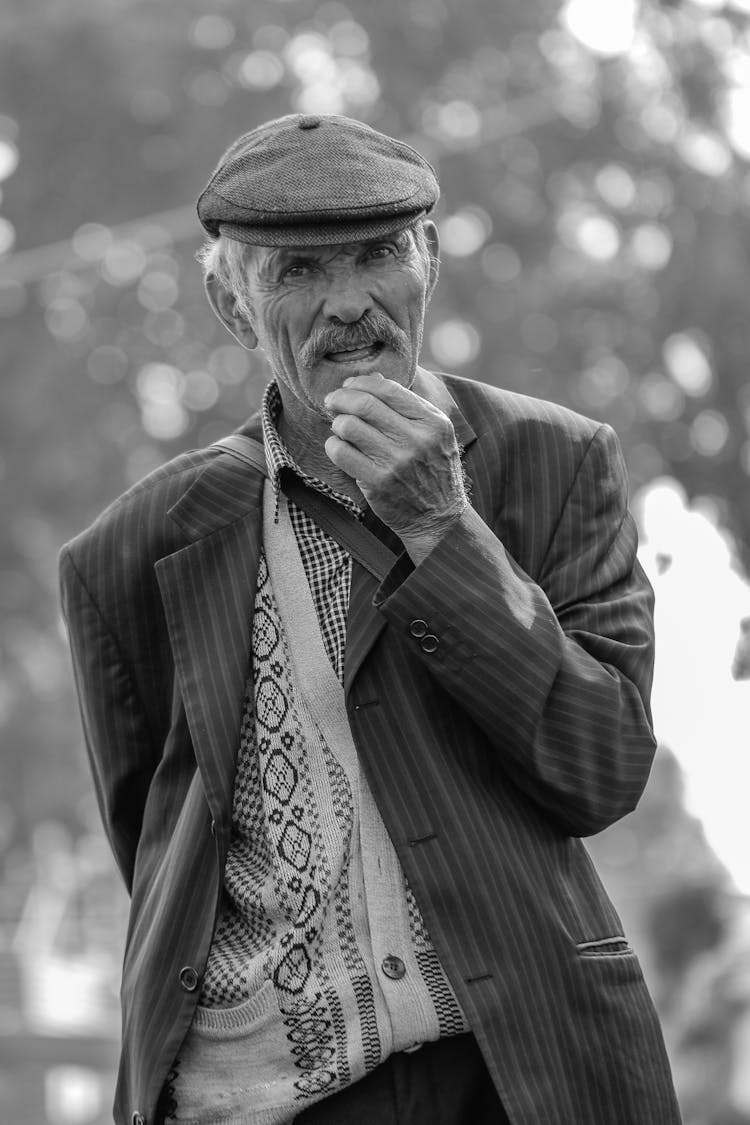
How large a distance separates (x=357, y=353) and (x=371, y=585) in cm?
31

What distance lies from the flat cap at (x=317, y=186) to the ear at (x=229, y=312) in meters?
0.16

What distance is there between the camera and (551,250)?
734 inches

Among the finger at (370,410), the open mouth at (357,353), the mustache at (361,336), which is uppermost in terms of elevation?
the mustache at (361,336)

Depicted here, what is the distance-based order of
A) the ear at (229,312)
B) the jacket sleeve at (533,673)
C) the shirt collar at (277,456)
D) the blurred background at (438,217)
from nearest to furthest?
the jacket sleeve at (533,673) → the shirt collar at (277,456) → the ear at (229,312) → the blurred background at (438,217)

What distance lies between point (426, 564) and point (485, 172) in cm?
1648

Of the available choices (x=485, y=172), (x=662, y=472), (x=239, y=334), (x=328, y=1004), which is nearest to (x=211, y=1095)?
(x=328, y=1004)

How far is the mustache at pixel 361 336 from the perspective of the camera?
2354 millimetres

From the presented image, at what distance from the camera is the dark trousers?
7.23ft

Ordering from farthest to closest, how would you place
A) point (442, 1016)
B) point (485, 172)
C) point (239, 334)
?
point (485, 172) < point (239, 334) < point (442, 1016)

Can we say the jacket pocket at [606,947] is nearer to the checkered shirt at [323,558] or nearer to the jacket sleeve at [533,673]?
the jacket sleeve at [533,673]

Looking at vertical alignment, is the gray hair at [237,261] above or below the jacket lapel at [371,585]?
above

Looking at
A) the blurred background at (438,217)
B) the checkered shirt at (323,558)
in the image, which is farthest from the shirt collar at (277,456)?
the blurred background at (438,217)

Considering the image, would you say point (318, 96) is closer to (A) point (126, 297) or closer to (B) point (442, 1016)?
(A) point (126, 297)

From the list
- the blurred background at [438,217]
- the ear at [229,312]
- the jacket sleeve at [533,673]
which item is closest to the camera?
the jacket sleeve at [533,673]
